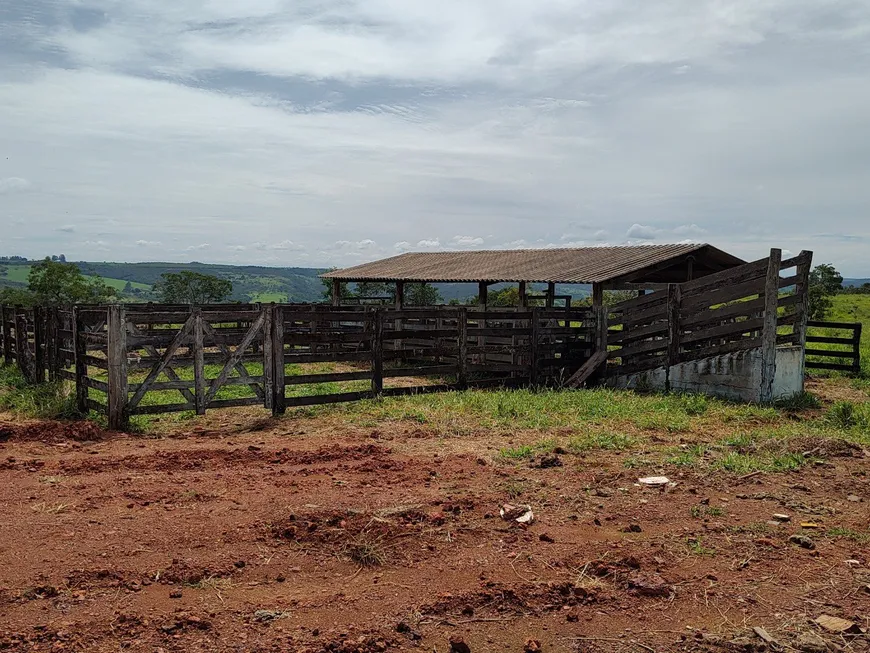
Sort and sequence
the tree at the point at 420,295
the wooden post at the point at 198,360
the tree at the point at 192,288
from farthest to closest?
the tree at the point at 192,288 → the tree at the point at 420,295 → the wooden post at the point at 198,360

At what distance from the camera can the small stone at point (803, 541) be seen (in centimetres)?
536

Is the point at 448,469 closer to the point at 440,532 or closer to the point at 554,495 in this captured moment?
the point at 554,495

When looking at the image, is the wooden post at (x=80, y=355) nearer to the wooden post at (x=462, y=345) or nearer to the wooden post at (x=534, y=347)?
the wooden post at (x=462, y=345)

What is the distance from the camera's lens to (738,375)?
12961 mm

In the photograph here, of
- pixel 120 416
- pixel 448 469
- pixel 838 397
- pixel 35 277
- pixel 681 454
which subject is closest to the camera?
pixel 448 469

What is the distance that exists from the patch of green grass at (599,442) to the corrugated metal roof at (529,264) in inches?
315

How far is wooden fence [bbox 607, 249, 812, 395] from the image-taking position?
12617mm

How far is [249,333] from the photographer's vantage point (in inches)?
425

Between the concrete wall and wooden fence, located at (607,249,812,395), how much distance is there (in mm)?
155

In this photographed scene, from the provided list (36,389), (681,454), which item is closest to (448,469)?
(681,454)

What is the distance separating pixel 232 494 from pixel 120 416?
4.33 metres

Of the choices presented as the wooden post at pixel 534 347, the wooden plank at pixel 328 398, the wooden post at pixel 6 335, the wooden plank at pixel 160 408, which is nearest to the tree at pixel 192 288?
the wooden post at pixel 6 335

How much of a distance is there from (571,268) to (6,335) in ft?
47.7

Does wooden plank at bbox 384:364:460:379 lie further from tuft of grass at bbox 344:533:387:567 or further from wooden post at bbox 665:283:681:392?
tuft of grass at bbox 344:533:387:567
